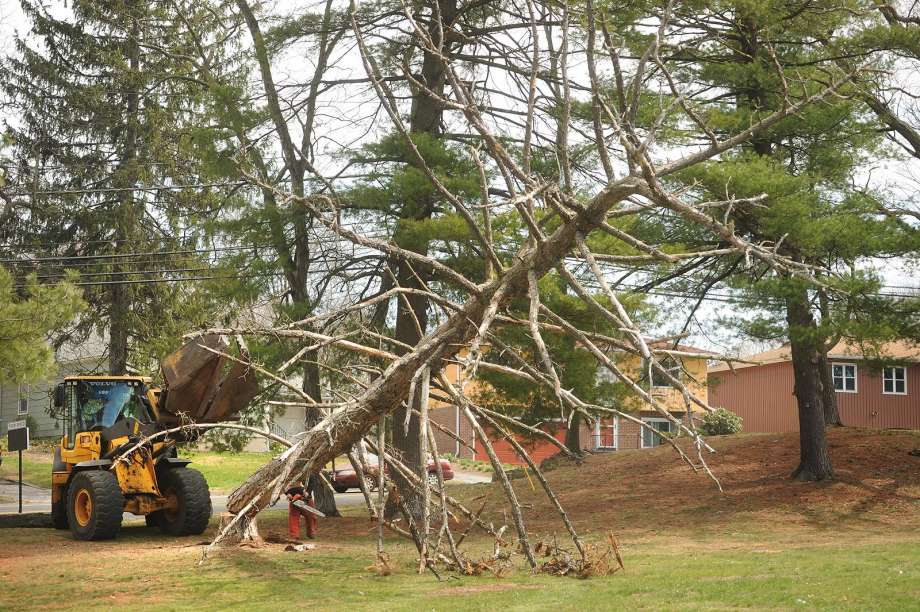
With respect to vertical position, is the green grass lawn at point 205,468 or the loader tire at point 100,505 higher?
the loader tire at point 100,505

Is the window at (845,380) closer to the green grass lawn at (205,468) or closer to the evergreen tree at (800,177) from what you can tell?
the evergreen tree at (800,177)

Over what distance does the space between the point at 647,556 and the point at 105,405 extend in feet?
31.0

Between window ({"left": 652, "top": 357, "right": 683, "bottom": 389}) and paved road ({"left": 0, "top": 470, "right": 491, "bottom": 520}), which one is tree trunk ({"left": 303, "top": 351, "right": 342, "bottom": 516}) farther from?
window ({"left": 652, "top": 357, "right": 683, "bottom": 389})

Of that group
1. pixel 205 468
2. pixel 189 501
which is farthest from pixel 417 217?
pixel 205 468

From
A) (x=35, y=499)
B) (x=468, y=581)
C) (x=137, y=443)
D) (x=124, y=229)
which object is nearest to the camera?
(x=468, y=581)

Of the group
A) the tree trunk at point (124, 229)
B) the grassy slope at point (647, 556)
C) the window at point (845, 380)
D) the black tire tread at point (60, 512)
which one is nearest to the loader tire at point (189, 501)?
the grassy slope at point (647, 556)

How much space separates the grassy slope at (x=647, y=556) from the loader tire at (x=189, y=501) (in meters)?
0.33

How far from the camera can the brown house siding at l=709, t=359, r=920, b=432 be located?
124 ft

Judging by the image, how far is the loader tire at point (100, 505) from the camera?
50.0 ft

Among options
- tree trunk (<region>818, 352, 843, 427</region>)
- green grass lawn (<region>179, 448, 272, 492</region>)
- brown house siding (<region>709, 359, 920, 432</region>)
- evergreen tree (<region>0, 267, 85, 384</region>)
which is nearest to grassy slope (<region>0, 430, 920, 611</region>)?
tree trunk (<region>818, 352, 843, 427</region>)

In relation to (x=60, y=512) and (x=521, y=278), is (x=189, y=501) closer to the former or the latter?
(x=60, y=512)

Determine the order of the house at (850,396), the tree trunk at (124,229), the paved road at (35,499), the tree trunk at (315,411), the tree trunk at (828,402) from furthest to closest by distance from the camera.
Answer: the house at (850,396) < the tree trunk at (124,229) < the tree trunk at (828,402) < the paved road at (35,499) < the tree trunk at (315,411)

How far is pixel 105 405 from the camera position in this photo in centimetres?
1688

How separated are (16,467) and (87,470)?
19753mm
